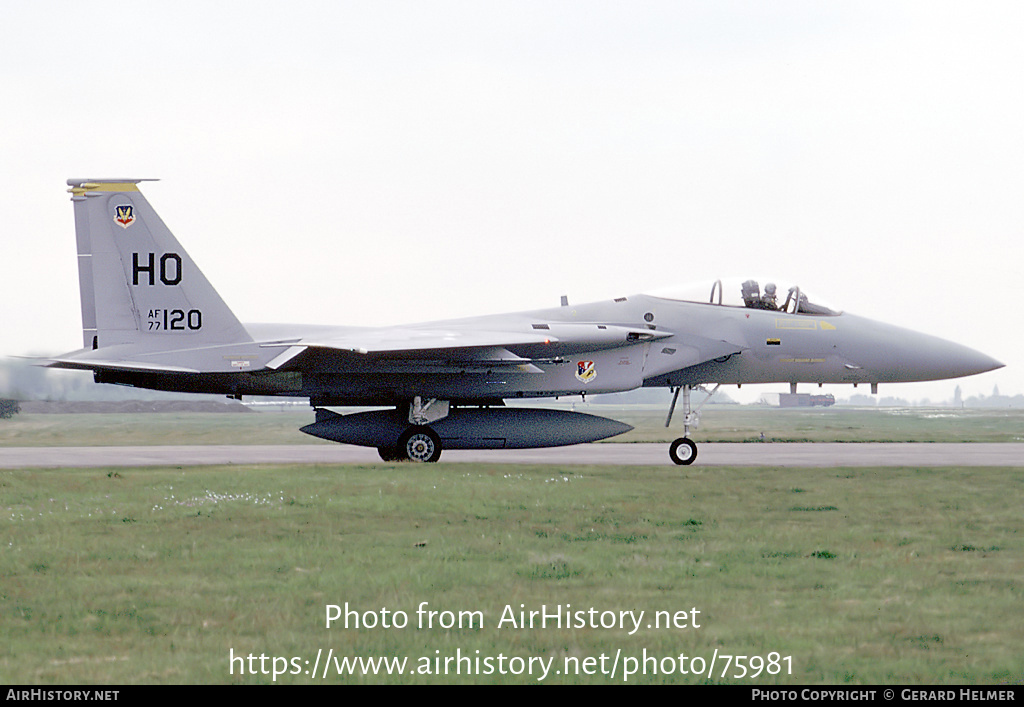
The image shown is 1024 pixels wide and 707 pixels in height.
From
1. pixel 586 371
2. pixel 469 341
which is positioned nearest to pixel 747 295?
pixel 586 371

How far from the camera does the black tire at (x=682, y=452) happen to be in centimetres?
1764

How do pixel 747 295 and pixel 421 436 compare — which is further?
pixel 747 295

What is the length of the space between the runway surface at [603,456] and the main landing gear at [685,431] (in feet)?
1.12

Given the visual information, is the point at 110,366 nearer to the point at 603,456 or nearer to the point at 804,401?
the point at 603,456

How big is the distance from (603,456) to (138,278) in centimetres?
923

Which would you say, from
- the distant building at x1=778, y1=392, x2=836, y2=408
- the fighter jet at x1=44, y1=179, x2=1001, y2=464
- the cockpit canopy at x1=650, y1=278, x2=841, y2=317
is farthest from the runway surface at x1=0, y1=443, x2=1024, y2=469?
the distant building at x1=778, y1=392, x2=836, y2=408

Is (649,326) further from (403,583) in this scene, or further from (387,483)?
(403,583)

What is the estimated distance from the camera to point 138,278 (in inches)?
695

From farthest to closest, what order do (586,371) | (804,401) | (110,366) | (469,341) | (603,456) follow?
1. (804,401)
2. (603,456)
3. (586,371)
4. (469,341)
5. (110,366)

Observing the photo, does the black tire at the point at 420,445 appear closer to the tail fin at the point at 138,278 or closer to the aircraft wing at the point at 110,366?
the tail fin at the point at 138,278

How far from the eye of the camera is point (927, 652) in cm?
496

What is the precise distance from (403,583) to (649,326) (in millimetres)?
12929

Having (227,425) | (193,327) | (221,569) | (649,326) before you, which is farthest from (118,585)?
(227,425)

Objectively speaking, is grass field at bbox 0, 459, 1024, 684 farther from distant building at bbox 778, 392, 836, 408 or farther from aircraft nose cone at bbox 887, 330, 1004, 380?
distant building at bbox 778, 392, 836, 408
